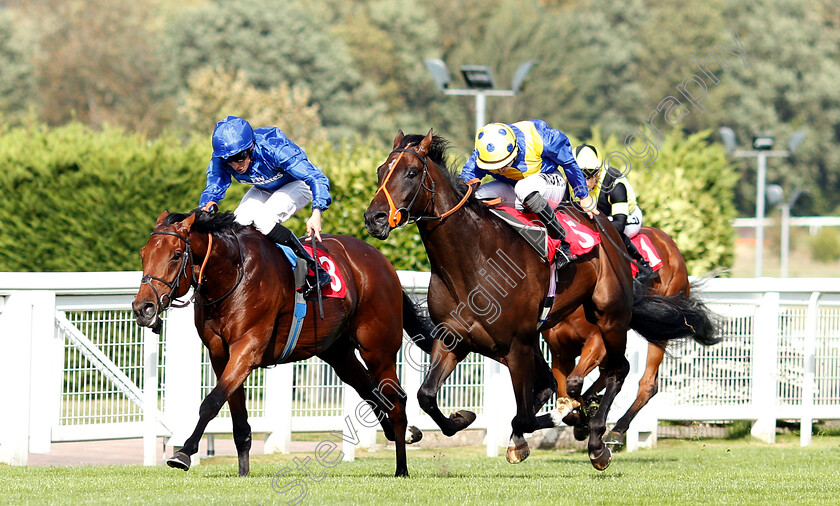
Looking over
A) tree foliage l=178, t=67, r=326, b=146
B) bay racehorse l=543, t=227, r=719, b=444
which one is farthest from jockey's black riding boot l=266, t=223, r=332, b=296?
tree foliage l=178, t=67, r=326, b=146

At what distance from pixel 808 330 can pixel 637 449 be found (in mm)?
1762

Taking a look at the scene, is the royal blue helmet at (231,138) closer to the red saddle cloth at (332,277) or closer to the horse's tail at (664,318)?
the red saddle cloth at (332,277)

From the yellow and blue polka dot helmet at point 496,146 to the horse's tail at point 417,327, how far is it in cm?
129

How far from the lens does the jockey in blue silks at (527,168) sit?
233 inches

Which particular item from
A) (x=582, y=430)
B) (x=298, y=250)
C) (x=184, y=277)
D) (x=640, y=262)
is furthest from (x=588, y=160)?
(x=184, y=277)

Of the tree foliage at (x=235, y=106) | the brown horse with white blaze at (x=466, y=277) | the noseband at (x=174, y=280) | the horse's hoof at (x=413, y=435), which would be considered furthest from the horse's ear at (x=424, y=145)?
the tree foliage at (x=235, y=106)

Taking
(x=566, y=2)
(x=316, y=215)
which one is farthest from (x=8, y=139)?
(x=566, y=2)

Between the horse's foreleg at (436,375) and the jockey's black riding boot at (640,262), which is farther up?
the jockey's black riding boot at (640,262)

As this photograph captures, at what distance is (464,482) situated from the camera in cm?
575

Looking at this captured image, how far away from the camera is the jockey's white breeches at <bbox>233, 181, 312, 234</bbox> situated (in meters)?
6.00

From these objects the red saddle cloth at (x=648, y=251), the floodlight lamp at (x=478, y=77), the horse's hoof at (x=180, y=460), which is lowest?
the horse's hoof at (x=180, y=460)

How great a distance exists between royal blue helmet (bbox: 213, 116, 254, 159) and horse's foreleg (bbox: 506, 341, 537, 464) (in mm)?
1680

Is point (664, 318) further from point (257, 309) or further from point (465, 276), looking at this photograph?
point (257, 309)

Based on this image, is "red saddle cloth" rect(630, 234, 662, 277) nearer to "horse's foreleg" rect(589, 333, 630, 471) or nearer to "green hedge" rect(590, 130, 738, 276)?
"horse's foreleg" rect(589, 333, 630, 471)
